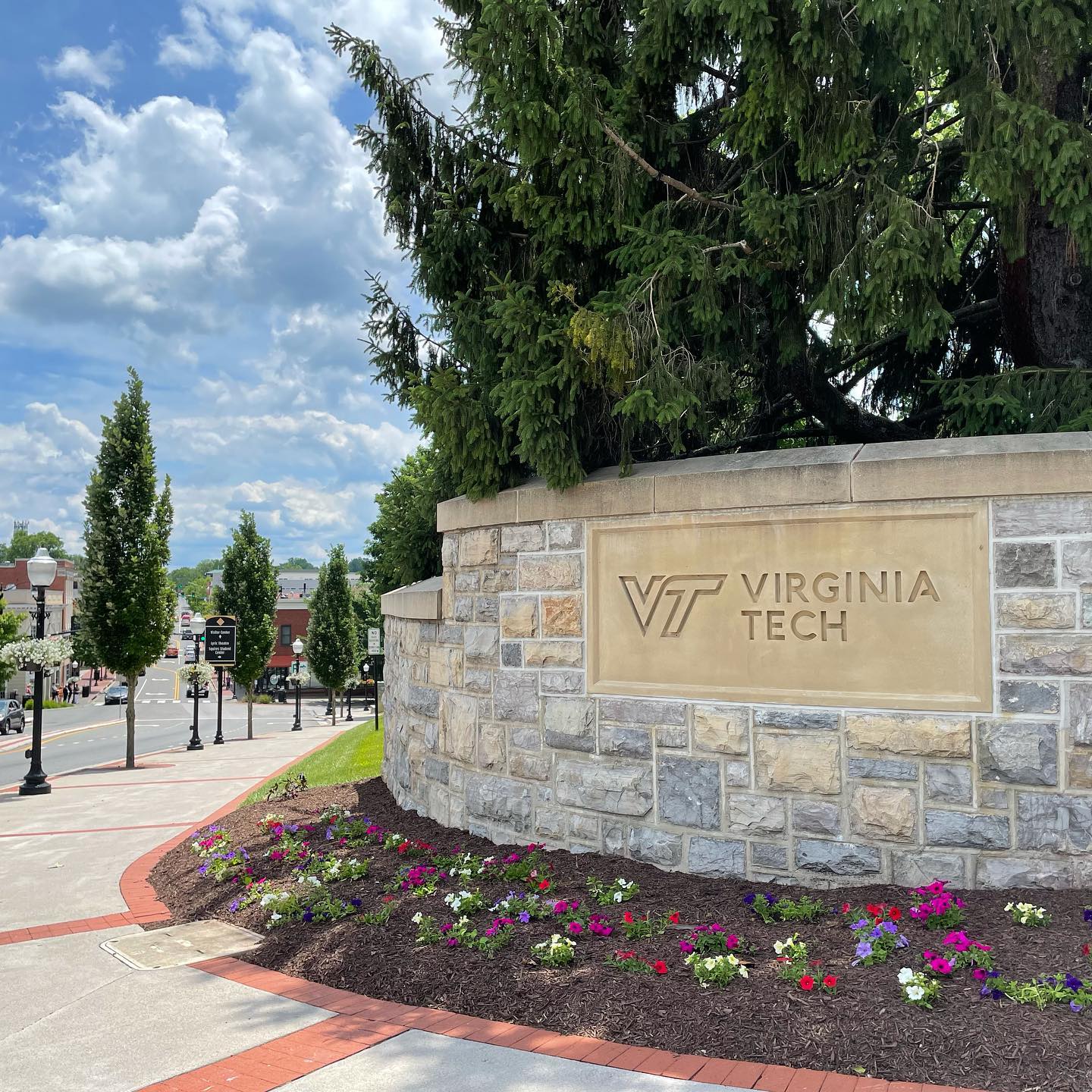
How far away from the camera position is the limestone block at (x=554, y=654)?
245 inches

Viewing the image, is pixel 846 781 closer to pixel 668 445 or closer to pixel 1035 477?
pixel 1035 477

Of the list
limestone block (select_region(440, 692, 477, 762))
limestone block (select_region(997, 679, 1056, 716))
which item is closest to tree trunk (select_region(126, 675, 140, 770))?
limestone block (select_region(440, 692, 477, 762))

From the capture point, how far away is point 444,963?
4691 millimetres

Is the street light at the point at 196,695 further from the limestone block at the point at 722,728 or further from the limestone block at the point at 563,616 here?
the limestone block at the point at 722,728

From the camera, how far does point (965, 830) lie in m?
4.96

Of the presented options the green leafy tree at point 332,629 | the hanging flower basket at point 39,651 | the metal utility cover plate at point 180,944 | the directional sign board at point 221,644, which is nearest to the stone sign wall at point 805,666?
the metal utility cover plate at point 180,944

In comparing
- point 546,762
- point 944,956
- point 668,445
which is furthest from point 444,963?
point 668,445

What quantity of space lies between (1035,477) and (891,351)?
3.75 metres

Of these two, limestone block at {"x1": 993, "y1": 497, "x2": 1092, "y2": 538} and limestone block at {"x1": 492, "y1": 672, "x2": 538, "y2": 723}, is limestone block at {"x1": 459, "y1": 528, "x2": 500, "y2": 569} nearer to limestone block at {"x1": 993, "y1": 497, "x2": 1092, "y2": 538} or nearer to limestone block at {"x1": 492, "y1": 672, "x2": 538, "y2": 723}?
limestone block at {"x1": 492, "y1": 672, "x2": 538, "y2": 723}

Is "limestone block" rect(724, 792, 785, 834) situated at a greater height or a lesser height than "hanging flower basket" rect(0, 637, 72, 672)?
lesser

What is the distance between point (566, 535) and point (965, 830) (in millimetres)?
3010

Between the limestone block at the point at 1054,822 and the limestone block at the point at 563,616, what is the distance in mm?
2784

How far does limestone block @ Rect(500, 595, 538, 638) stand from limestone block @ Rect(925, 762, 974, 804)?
2.66 meters

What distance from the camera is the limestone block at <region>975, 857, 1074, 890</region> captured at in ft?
15.8
